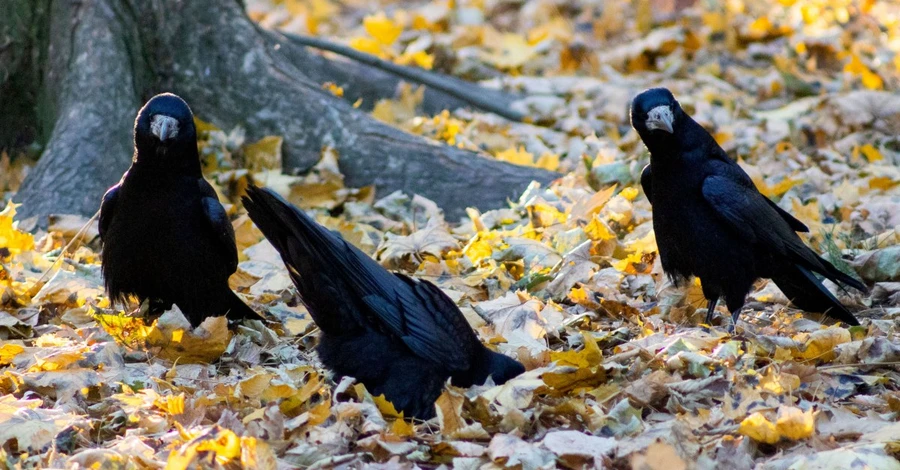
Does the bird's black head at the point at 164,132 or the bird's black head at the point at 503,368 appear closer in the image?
the bird's black head at the point at 503,368

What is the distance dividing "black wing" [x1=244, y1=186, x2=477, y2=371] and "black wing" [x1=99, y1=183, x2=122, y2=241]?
117 cm

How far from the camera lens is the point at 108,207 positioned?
4.84 m

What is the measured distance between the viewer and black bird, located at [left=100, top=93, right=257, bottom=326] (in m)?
4.60

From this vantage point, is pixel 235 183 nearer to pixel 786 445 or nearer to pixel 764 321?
pixel 764 321

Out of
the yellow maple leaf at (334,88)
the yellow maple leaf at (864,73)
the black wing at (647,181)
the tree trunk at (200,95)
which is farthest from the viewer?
the yellow maple leaf at (864,73)

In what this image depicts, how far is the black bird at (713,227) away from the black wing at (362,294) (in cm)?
137

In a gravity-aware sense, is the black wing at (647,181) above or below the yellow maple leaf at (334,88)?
below

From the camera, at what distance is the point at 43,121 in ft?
22.6

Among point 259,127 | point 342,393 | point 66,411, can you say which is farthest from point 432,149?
point 66,411

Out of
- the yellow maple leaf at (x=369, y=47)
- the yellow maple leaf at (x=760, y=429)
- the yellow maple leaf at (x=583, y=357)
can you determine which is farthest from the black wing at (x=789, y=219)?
the yellow maple leaf at (x=369, y=47)

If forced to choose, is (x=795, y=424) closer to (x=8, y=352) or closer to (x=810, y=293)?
(x=810, y=293)

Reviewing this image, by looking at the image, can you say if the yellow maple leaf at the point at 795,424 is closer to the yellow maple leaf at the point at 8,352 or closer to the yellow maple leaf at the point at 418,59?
the yellow maple leaf at the point at 8,352

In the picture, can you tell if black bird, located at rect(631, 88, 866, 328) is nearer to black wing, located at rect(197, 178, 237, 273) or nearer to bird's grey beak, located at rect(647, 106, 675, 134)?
bird's grey beak, located at rect(647, 106, 675, 134)

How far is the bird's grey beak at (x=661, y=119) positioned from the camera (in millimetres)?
4699
